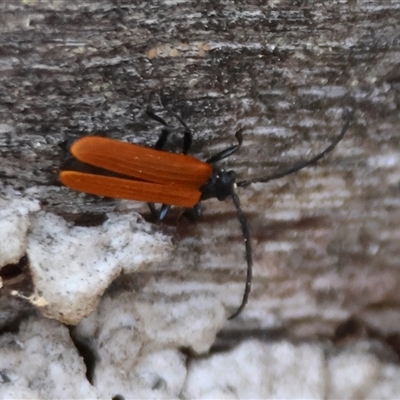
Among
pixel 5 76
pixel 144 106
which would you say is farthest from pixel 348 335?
pixel 5 76

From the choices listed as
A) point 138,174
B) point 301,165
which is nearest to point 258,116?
point 301,165

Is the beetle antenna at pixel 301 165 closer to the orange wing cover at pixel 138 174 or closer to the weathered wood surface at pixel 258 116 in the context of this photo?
the weathered wood surface at pixel 258 116

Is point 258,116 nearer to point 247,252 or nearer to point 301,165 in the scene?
point 301,165

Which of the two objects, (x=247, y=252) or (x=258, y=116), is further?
(x=247, y=252)

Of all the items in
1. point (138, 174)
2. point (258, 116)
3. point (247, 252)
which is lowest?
point (247, 252)

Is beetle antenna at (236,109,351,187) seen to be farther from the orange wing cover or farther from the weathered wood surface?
the orange wing cover

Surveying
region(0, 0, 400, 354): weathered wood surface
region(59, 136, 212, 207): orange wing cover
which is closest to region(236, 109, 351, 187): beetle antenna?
region(0, 0, 400, 354): weathered wood surface

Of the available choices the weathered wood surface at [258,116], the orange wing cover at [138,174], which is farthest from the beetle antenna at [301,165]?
the orange wing cover at [138,174]
